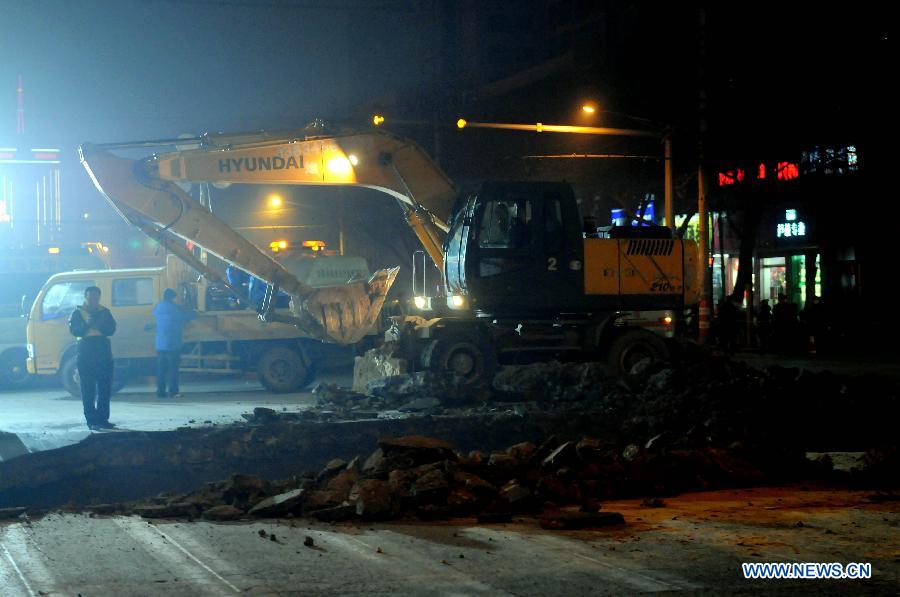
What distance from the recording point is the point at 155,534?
8023 millimetres

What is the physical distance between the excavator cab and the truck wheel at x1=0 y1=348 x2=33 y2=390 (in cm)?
991

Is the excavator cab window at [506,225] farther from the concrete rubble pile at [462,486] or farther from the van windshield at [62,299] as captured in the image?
the van windshield at [62,299]

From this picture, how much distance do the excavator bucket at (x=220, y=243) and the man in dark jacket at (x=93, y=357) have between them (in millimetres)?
3100

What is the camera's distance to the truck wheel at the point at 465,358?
1602 cm

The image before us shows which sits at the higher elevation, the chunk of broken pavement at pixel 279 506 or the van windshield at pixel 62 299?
the van windshield at pixel 62 299

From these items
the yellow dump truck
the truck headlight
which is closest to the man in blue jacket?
the yellow dump truck

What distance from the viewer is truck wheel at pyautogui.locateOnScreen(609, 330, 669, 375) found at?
17.0 m

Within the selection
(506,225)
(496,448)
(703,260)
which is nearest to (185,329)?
(506,225)

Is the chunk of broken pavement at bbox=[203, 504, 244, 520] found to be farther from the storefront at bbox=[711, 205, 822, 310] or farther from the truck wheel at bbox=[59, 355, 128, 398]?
the storefront at bbox=[711, 205, 822, 310]

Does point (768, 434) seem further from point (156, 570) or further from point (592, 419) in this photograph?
point (156, 570)

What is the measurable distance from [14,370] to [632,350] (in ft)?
40.7

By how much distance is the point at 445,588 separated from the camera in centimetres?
641

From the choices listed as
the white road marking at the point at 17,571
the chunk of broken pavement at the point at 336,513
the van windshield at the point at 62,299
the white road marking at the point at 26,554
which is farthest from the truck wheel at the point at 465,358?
the white road marking at the point at 17,571

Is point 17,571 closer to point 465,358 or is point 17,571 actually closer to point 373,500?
point 373,500
